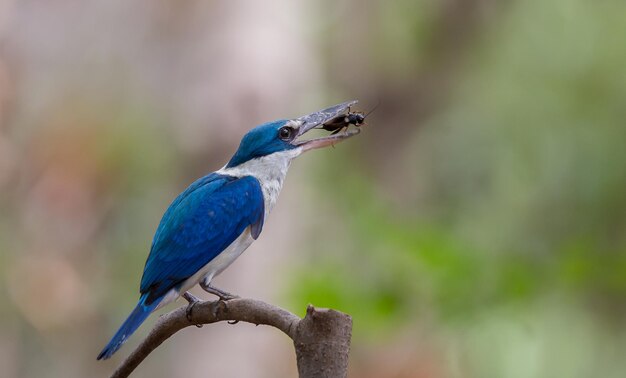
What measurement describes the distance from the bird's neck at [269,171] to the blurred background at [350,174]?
6.37ft

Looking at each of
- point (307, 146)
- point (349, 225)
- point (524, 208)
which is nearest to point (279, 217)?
point (349, 225)

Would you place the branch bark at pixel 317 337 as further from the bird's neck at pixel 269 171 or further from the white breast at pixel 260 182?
the bird's neck at pixel 269 171

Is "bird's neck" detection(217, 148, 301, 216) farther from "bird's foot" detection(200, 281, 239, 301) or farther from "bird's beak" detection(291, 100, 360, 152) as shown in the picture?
"bird's foot" detection(200, 281, 239, 301)

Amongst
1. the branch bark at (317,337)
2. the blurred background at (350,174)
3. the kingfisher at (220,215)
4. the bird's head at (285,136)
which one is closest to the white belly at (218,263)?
the kingfisher at (220,215)

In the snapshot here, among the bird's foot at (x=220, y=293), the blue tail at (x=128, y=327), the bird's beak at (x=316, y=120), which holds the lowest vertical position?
the bird's foot at (x=220, y=293)

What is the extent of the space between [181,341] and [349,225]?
1519 millimetres

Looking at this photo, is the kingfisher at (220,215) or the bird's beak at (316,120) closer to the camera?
the kingfisher at (220,215)

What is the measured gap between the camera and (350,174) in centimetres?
827

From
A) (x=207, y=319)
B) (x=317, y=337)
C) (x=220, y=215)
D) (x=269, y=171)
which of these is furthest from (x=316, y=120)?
(x=317, y=337)

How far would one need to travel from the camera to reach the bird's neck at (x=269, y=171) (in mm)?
3137

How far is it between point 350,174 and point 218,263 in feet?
17.4

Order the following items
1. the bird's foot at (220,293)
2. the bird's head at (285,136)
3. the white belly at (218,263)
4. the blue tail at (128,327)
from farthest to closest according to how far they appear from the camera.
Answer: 1. the bird's head at (285,136)
2. the white belly at (218,263)
3. the bird's foot at (220,293)
4. the blue tail at (128,327)

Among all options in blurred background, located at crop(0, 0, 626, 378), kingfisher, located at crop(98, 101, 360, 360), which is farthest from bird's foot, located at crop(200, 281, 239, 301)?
blurred background, located at crop(0, 0, 626, 378)

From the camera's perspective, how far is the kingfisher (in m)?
2.83
